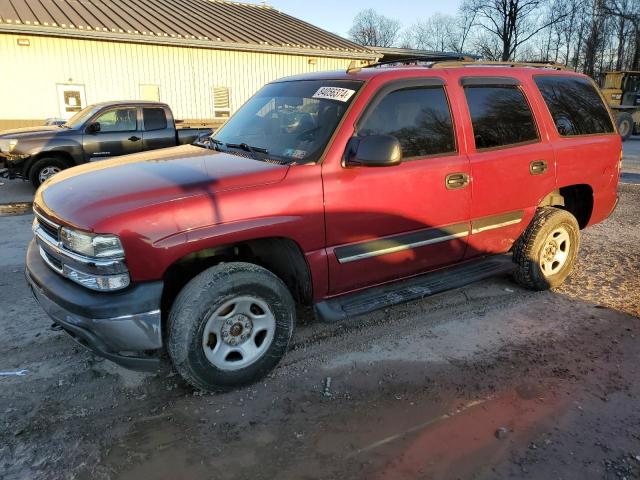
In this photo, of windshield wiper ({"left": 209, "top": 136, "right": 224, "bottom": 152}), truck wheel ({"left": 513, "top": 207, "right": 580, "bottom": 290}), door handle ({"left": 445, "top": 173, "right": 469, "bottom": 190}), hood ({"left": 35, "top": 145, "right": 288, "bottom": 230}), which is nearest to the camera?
hood ({"left": 35, "top": 145, "right": 288, "bottom": 230})

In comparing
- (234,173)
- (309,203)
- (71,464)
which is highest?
(234,173)

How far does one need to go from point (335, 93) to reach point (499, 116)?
147 centimetres

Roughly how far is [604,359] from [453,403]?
1329 mm

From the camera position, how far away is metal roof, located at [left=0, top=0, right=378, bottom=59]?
1498cm

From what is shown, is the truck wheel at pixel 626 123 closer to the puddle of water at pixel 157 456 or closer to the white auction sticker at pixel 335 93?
the white auction sticker at pixel 335 93

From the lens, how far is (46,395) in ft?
10.1

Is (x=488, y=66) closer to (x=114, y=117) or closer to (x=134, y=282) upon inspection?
(x=134, y=282)

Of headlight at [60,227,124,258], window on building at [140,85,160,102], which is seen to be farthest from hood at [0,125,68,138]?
headlight at [60,227,124,258]

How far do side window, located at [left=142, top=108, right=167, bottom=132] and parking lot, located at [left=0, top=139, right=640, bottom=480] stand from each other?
676 cm

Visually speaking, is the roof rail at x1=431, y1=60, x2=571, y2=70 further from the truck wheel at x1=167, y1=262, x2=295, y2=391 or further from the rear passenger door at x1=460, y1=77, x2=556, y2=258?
the truck wheel at x1=167, y1=262, x2=295, y2=391

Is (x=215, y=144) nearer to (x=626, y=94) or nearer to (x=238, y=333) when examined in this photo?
(x=238, y=333)

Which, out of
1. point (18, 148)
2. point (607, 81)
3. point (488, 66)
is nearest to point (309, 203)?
point (488, 66)

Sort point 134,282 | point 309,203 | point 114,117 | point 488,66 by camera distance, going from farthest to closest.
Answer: point 114,117 < point 488,66 < point 309,203 < point 134,282

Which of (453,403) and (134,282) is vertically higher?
(134,282)
